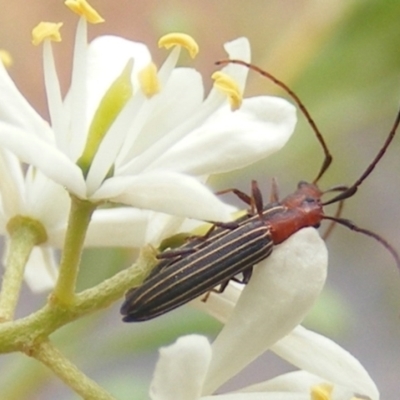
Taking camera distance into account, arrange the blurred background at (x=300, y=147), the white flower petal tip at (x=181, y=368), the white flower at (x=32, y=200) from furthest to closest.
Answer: the blurred background at (x=300, y=147) → the white flower at (x=32, y=200) → the white flower petal tip at (x=181, y=368)

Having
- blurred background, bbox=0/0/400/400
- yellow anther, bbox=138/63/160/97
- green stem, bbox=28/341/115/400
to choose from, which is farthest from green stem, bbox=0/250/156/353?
blurred background, bbox=0/0/400/400

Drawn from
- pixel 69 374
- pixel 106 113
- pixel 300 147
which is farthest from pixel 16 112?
pixel 300 147

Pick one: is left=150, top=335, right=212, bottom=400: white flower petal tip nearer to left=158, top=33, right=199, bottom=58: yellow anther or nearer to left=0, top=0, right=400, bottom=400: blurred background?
left=158, top=33, right=199, bottom=58: yellow anther

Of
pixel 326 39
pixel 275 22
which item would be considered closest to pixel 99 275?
pixel 326 39

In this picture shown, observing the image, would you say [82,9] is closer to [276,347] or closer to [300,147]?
[276,347]

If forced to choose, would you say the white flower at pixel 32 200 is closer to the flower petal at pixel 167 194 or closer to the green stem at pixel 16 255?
the green stem at pixel 16 255

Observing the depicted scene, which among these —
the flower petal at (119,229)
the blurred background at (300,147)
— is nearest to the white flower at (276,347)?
the flower petal at (119,229)
